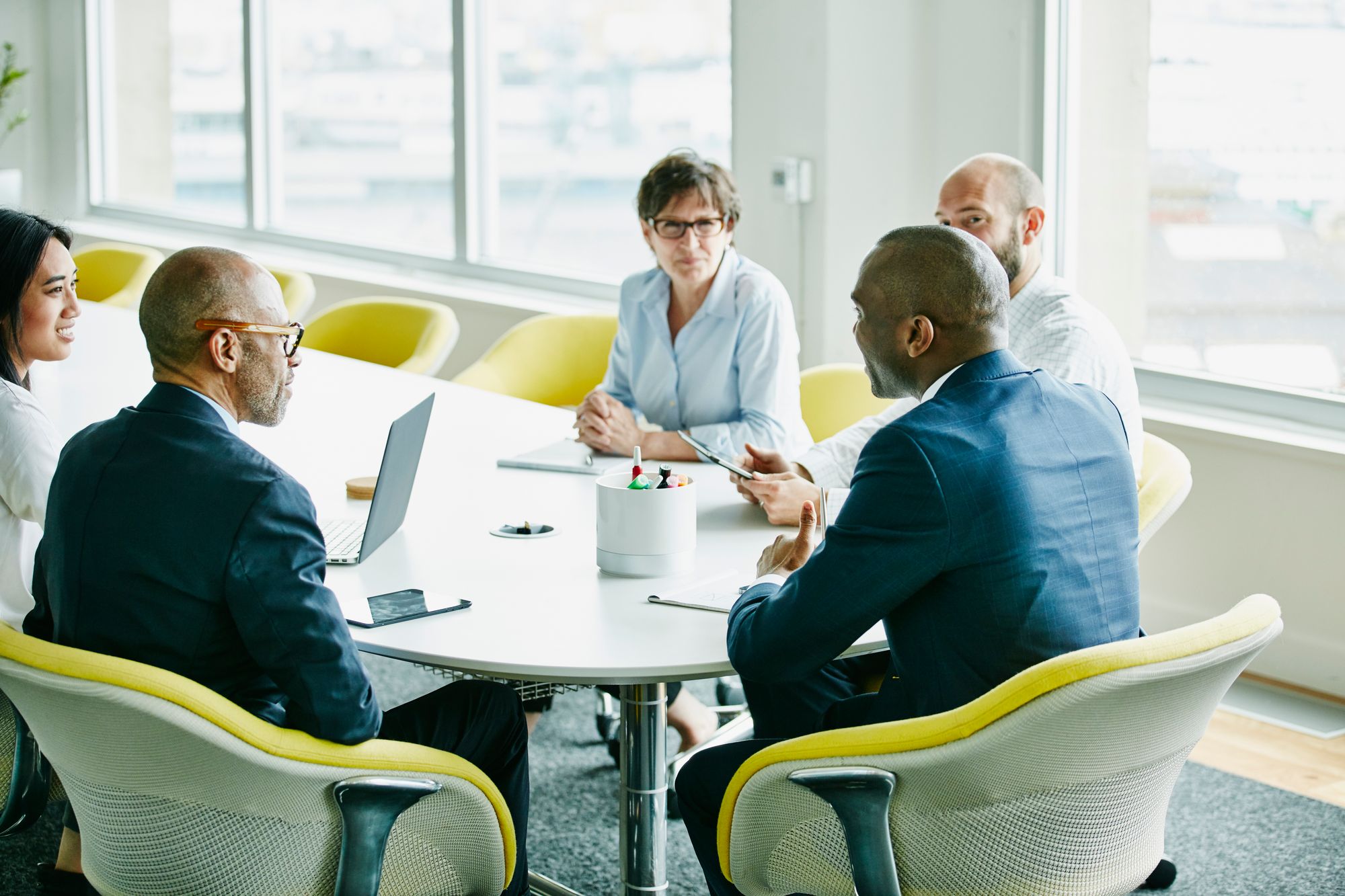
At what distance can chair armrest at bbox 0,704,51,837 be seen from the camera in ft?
6.95

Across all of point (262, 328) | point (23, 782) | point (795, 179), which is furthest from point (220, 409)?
point (795, 179)

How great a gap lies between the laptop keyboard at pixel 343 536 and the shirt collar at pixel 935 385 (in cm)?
95

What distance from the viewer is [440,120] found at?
6.84 m

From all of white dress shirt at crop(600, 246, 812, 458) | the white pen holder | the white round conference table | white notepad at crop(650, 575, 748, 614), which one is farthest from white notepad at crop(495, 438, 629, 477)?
white notepad at crop(650, 575, 748, 614)

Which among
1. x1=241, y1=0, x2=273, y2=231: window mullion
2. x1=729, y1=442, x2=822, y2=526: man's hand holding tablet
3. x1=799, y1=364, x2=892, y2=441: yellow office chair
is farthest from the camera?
x1=241, y1=0, x2=273, y2=231: window mullion

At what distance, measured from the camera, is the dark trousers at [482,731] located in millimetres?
2047

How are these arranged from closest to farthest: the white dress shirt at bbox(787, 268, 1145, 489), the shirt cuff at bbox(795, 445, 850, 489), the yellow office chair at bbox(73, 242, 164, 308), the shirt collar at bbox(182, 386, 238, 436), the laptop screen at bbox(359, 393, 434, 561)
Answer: the shirt collar at bbox(182, 386, 238, 436)
the laptop screen at bbox(359, 393, 434, 561)
the white dress shirt at bbox(787, 268, 1145, 489)
the shirt cuff at bbox(795, 445, 850, 489)
the yellow office chair at bbox(73, 242, 164, 308)

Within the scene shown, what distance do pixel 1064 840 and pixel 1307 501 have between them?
90.6 inches

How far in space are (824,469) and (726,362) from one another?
0.53 m

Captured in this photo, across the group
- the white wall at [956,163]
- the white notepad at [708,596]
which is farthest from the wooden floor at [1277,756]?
the white notepad at [708,596]

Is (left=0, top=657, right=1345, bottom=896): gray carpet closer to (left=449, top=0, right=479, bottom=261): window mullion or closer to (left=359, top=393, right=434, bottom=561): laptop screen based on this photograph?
(left=359, top=393, right=434, bottom=561): laptop screen

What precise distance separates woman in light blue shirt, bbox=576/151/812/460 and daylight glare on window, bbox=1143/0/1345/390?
1.48 meters

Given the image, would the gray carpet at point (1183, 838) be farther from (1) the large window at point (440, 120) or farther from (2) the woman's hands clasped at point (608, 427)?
(1) the large window at point (440, 120)

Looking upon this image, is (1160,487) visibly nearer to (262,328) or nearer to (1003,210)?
(1003,210)
